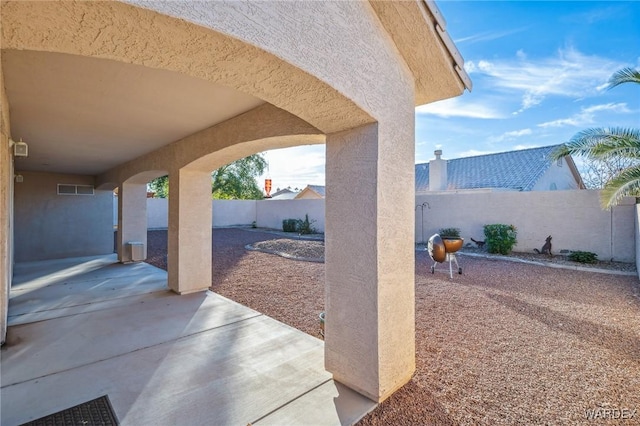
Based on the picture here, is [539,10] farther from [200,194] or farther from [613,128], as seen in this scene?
[200,194]

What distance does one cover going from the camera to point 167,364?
3.68m

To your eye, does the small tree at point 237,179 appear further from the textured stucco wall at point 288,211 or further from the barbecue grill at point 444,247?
the barbecue grill at point 444,247

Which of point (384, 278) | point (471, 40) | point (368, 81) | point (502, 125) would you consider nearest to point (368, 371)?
point (384, 278)

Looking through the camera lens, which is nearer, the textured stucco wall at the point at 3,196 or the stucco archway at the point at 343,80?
the stucco archway at the point at 343,80

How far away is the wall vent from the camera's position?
11.5 meters

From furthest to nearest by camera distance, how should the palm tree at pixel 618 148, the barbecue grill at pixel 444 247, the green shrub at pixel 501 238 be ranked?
1. the green shrub at pixel 501 238
2. the barbecue grill at pixel 444 247
3. the palm tree at pixel 618 148

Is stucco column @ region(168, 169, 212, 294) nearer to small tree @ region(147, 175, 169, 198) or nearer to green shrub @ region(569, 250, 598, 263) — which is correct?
green shrub @ region(569, 250, 598, 263)

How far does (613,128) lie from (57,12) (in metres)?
11.1

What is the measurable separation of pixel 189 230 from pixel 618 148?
35.7ft

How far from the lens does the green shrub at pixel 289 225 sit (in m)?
19.8

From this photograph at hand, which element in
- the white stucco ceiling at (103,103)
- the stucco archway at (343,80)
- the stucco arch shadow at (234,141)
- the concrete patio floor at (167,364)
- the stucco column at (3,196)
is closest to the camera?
the stucco archway at (343,80)

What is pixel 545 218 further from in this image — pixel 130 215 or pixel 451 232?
pixel 130 215

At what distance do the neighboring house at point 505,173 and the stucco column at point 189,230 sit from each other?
44.2ft

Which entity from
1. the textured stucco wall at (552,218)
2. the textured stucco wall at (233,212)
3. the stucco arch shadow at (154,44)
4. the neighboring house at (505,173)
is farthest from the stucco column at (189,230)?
the textured stucco wall at (233,212)
